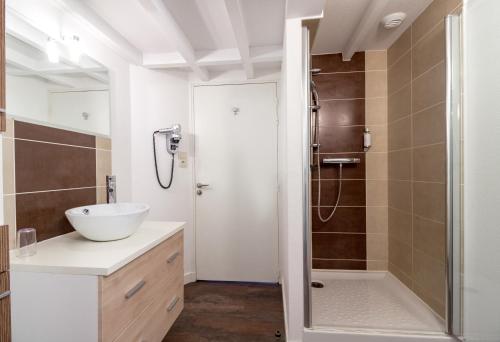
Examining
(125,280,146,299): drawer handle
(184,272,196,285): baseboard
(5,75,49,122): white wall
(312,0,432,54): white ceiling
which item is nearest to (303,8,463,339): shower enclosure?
(312,0,432,54): white ceiling

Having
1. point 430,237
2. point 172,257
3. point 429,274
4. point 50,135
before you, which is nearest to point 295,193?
point 172,257

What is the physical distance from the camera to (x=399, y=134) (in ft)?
6.90

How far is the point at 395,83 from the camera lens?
2.16 meters

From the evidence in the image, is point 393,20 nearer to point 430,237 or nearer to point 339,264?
point 430,237

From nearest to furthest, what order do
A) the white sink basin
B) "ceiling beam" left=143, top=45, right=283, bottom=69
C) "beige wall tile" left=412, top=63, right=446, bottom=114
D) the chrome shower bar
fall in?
the white sink basin, "beige wall tile" left=412, top=63, right=446, bottom=114, "ceiling beam" left=143, top=45, right=283, bottom=69, the chrome shower bar

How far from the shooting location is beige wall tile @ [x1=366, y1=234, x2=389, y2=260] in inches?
92.2

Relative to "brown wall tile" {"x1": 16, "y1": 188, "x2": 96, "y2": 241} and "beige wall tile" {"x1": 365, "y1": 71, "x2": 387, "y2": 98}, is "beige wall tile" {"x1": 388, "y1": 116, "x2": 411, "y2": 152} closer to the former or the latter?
"beige wall tile" {"x1": 365, "y1": 71, "x2": 387, "y2": 98}

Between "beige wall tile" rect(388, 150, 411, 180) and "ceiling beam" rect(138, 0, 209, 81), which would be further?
"beige wall tile" rect(388, 150, 411, 180)

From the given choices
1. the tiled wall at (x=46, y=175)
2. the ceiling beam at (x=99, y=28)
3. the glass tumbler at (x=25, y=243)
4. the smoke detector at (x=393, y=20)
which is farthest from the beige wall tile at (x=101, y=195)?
the smoke detector at (x=393, y=20)

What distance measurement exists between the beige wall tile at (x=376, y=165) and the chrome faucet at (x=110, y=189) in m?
2.21

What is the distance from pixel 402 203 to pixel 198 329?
1.92 m

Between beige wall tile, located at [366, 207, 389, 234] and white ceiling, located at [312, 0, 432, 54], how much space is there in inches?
59.7

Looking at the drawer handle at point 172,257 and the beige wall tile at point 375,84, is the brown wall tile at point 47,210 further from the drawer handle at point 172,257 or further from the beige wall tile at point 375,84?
the beige wall tile at point 375,84

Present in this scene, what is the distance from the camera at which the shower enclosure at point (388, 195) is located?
1.47 meters
